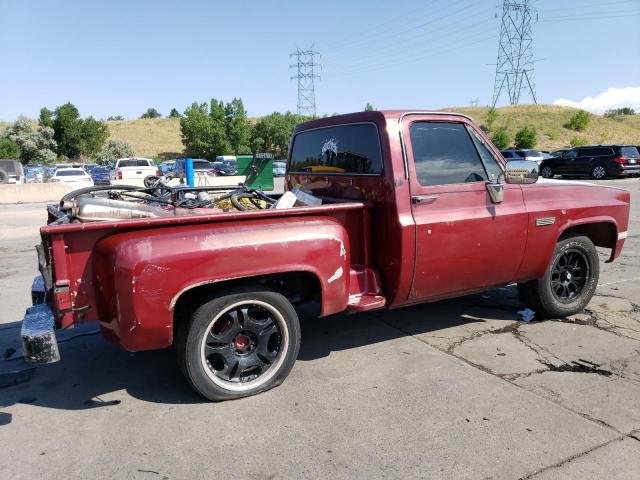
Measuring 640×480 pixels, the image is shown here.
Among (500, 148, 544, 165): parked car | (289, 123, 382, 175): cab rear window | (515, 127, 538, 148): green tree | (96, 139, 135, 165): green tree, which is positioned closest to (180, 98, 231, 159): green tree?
(96, 139, 135, 165): green tree

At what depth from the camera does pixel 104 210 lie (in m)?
3.03

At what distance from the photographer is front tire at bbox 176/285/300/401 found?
309 cm

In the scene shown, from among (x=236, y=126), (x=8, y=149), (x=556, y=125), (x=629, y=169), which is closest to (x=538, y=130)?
(x=556, y=125)

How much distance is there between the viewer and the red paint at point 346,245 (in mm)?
2848

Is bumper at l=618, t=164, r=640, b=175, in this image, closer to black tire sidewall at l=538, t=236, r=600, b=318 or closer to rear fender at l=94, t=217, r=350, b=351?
black tire sidewall at l=538, t=236, r=600, b=318

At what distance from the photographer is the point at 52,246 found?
9.18 ft

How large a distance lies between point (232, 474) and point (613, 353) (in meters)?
3.21

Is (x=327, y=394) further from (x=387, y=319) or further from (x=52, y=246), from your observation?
(x=52, y=246)

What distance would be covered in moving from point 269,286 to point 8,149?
193 feet

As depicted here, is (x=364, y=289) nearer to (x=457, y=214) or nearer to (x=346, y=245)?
(x=346, y=245)

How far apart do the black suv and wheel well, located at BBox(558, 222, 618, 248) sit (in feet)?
69.8

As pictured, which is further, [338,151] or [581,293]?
[581,293]

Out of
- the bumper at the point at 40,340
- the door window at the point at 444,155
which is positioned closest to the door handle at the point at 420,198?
the door window at the point at 444,155

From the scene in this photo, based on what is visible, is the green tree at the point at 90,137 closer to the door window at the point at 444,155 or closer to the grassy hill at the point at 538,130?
the grassy hill at the point at 538,130
